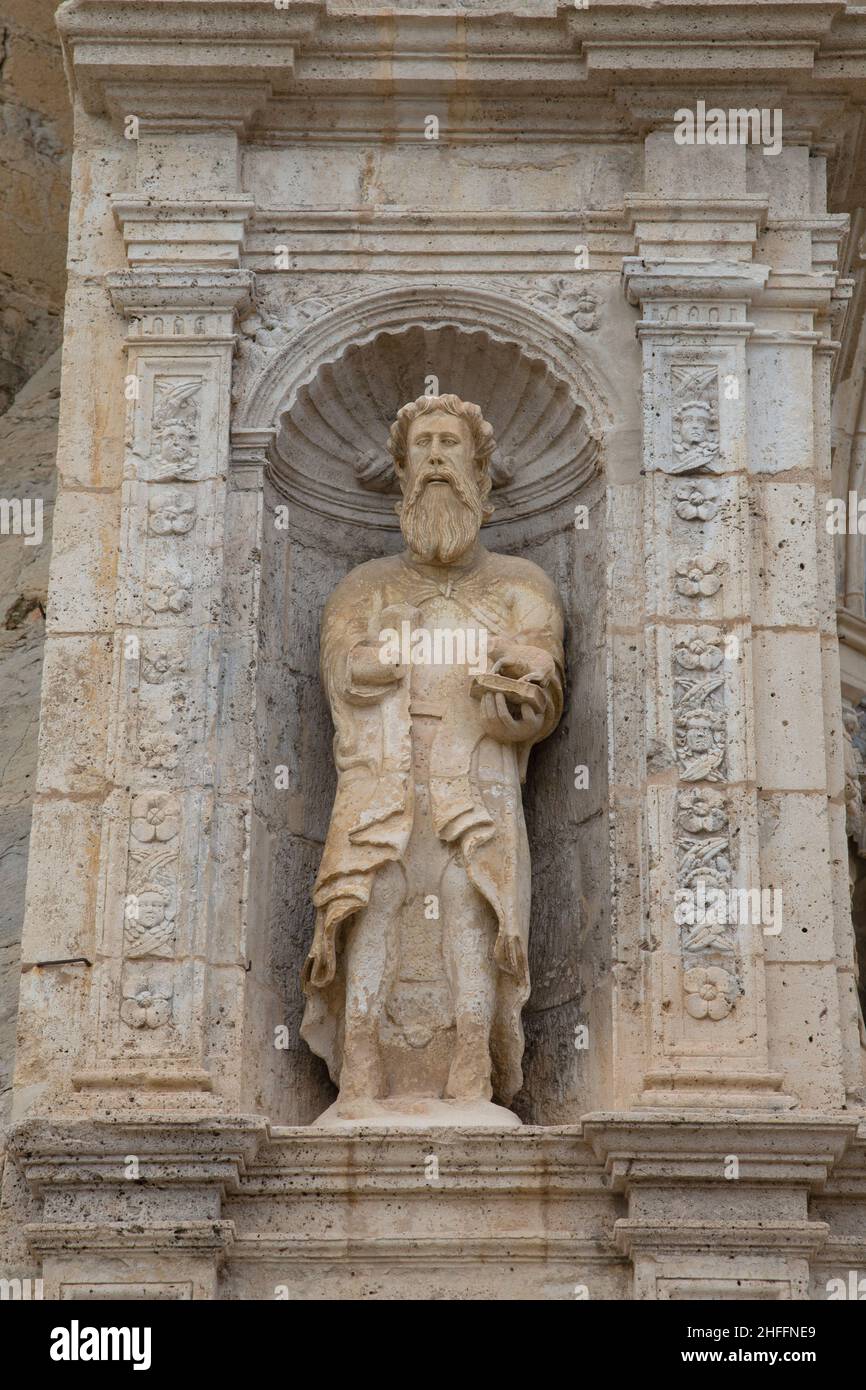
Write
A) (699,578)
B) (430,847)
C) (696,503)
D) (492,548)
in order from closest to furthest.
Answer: (430,847) → (699,578) → (696,503) → (492,548)

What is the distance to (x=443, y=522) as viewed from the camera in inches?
468

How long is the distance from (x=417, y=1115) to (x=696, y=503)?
277 centimetres

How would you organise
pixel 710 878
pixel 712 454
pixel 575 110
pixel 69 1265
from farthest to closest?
pixel 575 110 → pixel 712 454 → pixel 710 878 → pixel 69 1265

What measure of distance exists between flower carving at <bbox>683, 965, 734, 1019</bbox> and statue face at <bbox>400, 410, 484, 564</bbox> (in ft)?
7.00

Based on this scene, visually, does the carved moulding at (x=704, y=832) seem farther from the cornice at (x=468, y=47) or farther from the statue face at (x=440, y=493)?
the cornice at (x=468, y=47)

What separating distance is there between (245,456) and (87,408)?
2.34 feet

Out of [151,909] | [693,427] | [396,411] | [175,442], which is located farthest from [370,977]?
[396,411]

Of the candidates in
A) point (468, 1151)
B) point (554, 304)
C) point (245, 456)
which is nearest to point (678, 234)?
point (554, 304)

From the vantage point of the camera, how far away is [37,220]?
15359mm

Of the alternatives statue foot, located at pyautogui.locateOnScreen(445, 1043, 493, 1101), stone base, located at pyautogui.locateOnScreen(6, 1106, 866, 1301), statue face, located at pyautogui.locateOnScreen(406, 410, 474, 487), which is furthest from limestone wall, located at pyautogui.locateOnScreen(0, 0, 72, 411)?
stone base, located at pyautogui.locateOnScreen(6, 1106, 866, 1301)

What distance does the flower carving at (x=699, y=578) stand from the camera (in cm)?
1152

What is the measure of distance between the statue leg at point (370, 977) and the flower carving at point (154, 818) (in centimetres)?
81

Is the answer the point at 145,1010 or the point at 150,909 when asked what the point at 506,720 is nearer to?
the point at 150,909

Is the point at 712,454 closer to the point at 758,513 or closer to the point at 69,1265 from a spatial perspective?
the point at 758,513
